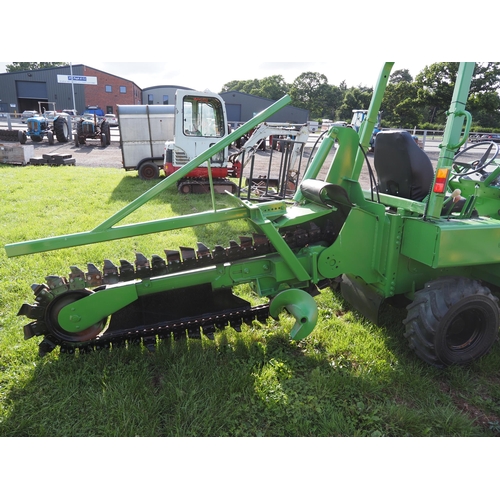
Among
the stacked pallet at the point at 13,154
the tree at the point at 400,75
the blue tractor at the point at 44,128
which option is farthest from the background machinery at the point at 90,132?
the tree at the point at 400,75

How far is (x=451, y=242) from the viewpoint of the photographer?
2881 millimetres

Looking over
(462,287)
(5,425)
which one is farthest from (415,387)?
(5,425)

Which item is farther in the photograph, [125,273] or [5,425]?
[125,273]

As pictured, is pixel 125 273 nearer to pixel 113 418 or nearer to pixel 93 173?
pixel 113 418

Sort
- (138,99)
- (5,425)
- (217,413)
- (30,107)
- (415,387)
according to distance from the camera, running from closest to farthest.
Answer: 1. (5,425)
2. (217,413)
3. (415,387)
4. (30,107)
5. (138,99)

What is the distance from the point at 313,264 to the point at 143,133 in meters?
10.1

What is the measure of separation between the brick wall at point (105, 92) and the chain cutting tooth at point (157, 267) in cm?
5386

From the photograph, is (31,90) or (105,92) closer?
(31,90)

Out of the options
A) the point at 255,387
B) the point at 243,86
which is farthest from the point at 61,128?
the point at 243,86

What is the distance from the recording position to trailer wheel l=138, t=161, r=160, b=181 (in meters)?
12.0

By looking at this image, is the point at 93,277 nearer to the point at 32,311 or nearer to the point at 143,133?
the point at 32,311

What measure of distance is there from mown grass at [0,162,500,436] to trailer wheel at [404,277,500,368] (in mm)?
146

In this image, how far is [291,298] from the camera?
121 inches

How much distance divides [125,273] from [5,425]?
1186mm
